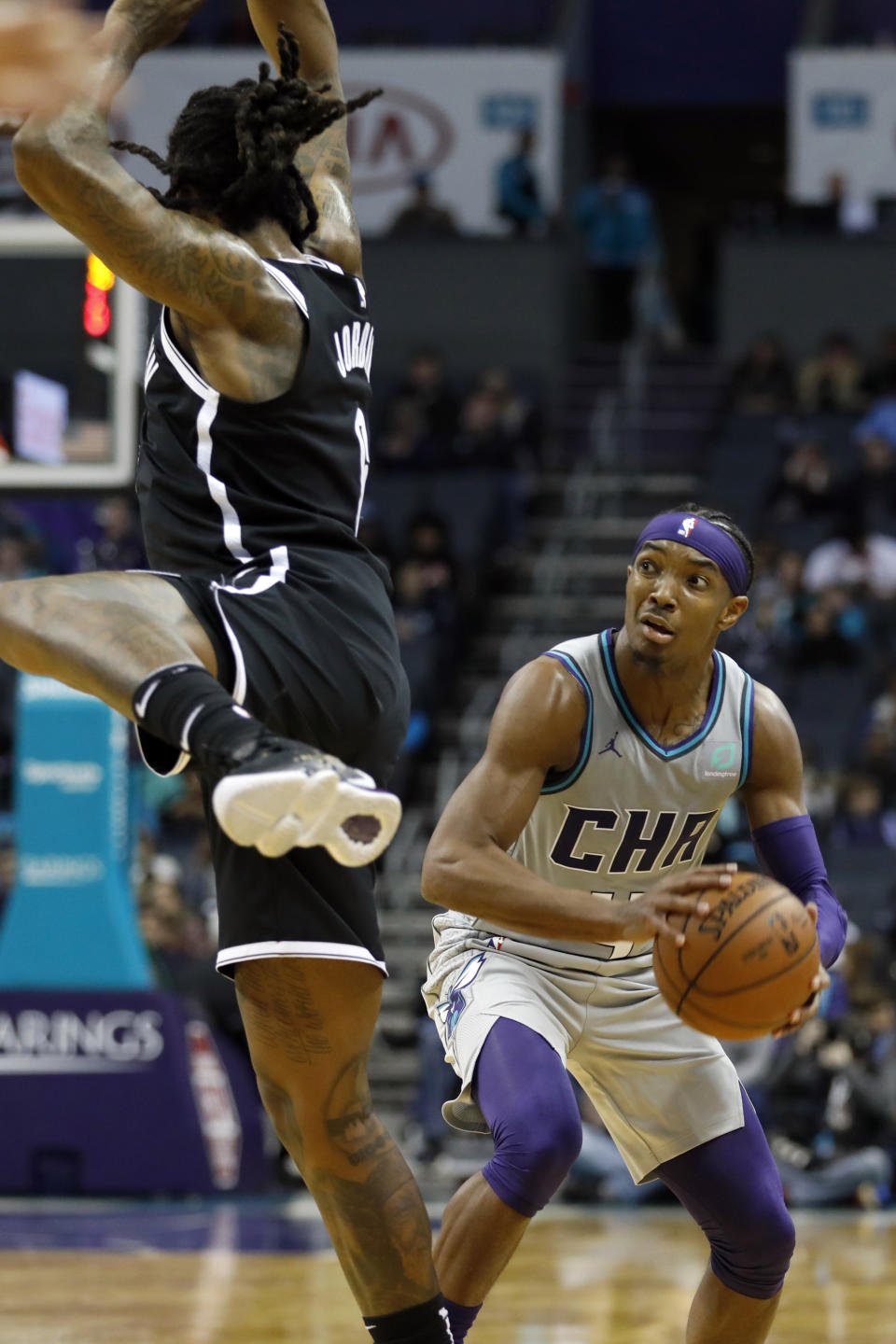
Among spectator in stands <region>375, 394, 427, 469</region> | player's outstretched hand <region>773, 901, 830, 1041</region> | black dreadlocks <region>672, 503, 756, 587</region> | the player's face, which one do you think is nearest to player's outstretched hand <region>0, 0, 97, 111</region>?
player's outstretched hand <region>773, 901, 830, 1041</region>

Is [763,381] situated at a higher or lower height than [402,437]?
higher

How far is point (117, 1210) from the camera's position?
352 inches

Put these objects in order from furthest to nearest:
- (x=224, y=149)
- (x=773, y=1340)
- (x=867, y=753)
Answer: (x=867, y=753), (x=773, y=1340), (x=224, y=149)

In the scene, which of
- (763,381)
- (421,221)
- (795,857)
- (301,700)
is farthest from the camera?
(421,221)

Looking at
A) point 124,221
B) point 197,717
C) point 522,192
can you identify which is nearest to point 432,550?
point 522,192

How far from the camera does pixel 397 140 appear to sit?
1720 cm

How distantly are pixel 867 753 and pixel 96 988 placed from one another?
4.70m

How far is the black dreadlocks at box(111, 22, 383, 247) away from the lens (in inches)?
138

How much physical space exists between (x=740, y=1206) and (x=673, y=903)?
920 millimetres

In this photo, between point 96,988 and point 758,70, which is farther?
point 758,70

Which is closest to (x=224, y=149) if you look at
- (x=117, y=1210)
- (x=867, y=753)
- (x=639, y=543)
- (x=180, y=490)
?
(x=180, y=490)

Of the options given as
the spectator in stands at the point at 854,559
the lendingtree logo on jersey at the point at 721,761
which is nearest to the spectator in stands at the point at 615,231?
the spectator in stands at the point at 854,559

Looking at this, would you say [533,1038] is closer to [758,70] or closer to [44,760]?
[44,760]

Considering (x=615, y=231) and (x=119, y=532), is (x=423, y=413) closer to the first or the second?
(x=615, y=231)
